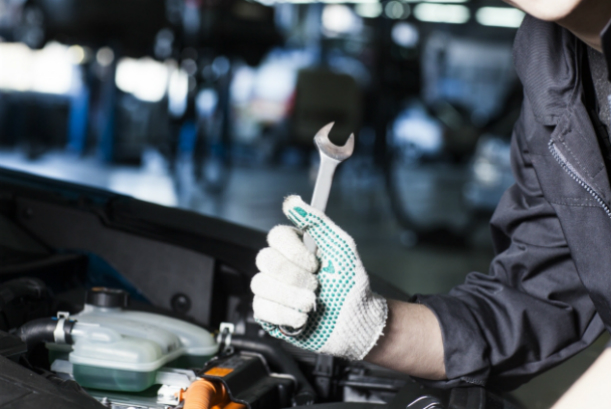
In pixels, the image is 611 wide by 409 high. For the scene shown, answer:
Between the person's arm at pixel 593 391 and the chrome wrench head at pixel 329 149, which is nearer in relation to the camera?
the person's arm at pixel 593 391

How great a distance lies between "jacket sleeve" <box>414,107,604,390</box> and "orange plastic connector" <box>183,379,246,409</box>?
0.82 ft

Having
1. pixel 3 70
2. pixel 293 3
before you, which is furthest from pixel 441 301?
pixel 293 3

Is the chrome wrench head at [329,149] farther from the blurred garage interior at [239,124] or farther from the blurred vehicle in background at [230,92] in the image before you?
the blurred vehicle in background at [230,92]

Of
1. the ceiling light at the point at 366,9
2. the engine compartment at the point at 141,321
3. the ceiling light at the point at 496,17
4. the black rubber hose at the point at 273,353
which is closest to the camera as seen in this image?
the engine compartment at the point at 141,321

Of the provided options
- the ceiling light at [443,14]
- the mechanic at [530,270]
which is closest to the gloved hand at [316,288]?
the mechanic at [530,270]

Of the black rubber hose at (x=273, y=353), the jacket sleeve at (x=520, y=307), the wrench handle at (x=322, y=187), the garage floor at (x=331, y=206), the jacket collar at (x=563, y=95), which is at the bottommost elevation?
the garage floor at (x=331, y=206)

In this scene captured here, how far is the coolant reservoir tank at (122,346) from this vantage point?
2.43 feet

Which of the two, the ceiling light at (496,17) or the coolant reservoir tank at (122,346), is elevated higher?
the ceiling light at (496,17)

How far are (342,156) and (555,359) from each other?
410mm

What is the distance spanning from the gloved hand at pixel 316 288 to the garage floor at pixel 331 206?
136 centimetres

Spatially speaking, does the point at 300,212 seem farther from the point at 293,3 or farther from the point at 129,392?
the point at 293,3

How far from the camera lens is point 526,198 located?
0.86 meters

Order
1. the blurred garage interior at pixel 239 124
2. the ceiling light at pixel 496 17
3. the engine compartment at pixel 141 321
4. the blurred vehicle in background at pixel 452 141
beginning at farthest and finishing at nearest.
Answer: the ceiling light at pixel 496 17, the blurred vehicle in background at pixel 452 141, the blurred garage interior at pixel 239 124, the engine compartment at pixel 141 321

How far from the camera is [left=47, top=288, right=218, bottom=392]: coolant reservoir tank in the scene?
0.74 meters
